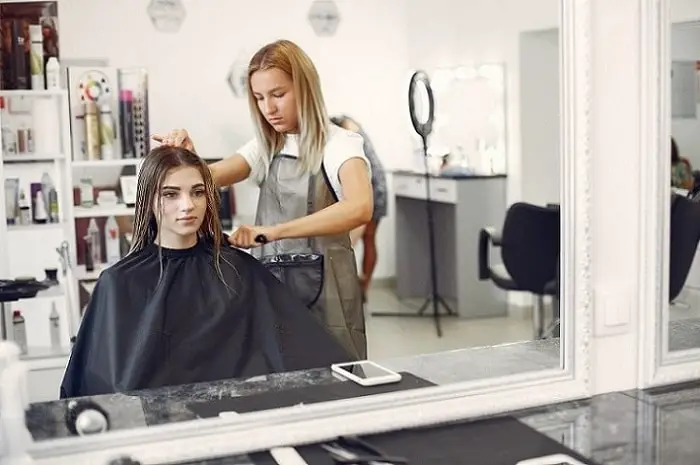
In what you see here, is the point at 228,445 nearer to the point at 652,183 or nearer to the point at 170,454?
the point at 170,454

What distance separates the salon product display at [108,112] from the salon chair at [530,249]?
646 mm

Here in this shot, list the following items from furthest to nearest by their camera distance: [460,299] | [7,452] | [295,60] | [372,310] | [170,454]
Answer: [460,299] < [372,310] < [295,60] < [170,454] < [7,452]

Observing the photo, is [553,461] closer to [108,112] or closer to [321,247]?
[321,247]

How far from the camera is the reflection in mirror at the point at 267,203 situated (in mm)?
1344

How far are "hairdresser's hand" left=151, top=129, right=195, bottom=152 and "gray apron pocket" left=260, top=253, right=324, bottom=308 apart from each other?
0.23m

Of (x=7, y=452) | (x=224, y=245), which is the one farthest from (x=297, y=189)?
(x=7, y=452)

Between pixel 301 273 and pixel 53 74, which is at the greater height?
pixel 53 74

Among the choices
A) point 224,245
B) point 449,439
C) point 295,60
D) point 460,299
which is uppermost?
point 295,60

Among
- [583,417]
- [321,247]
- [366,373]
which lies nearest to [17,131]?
[321,247]

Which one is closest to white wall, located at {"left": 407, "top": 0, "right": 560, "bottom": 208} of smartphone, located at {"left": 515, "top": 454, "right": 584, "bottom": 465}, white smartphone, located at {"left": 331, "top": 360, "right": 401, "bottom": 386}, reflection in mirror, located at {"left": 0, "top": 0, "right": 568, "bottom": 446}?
reflection in mirror, located at {"left": 0, "top": 0, "right": 568, "bottom": 446}

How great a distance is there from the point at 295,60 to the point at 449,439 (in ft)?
2.09

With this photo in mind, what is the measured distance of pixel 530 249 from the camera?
165 cm

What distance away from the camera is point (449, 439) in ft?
4.63

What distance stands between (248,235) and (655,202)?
718mm
